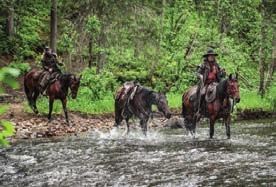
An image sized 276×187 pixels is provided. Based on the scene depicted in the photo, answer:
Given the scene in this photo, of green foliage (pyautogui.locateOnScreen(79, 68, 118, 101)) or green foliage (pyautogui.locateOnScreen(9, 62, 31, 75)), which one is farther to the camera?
green foliage (pyautogui.locateOnScreen(79, 68, 118, 101))

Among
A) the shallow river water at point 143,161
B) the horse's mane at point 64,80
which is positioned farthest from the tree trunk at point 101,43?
the shallow river water at point 143,161

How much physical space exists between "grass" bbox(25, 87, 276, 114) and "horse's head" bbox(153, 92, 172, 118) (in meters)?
6.72

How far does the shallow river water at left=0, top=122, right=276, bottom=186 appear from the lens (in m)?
8.11

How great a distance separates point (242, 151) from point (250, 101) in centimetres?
1336

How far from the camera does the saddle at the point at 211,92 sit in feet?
44.4

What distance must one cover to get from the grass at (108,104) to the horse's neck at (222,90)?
8415 millimetres

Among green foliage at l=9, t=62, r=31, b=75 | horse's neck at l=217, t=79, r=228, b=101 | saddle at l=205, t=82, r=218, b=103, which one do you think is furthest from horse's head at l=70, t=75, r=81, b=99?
green foliage at l=9, t=62, r=31, b=75

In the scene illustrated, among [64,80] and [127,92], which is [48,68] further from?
[127,92]

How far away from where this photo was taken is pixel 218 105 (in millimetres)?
13492

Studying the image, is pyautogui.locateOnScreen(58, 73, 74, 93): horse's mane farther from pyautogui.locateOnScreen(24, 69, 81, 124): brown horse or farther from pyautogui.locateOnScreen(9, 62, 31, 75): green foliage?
pyautogui.locateOnScreen(9, 62, 31, 75): green foliage

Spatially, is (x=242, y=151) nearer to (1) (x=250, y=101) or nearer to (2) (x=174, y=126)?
(2) (x=174, y=126)

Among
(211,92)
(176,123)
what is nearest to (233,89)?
(211,92)

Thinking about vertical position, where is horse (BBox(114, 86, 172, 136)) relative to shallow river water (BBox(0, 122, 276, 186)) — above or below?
above

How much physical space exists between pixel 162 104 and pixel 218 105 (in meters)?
1.65
